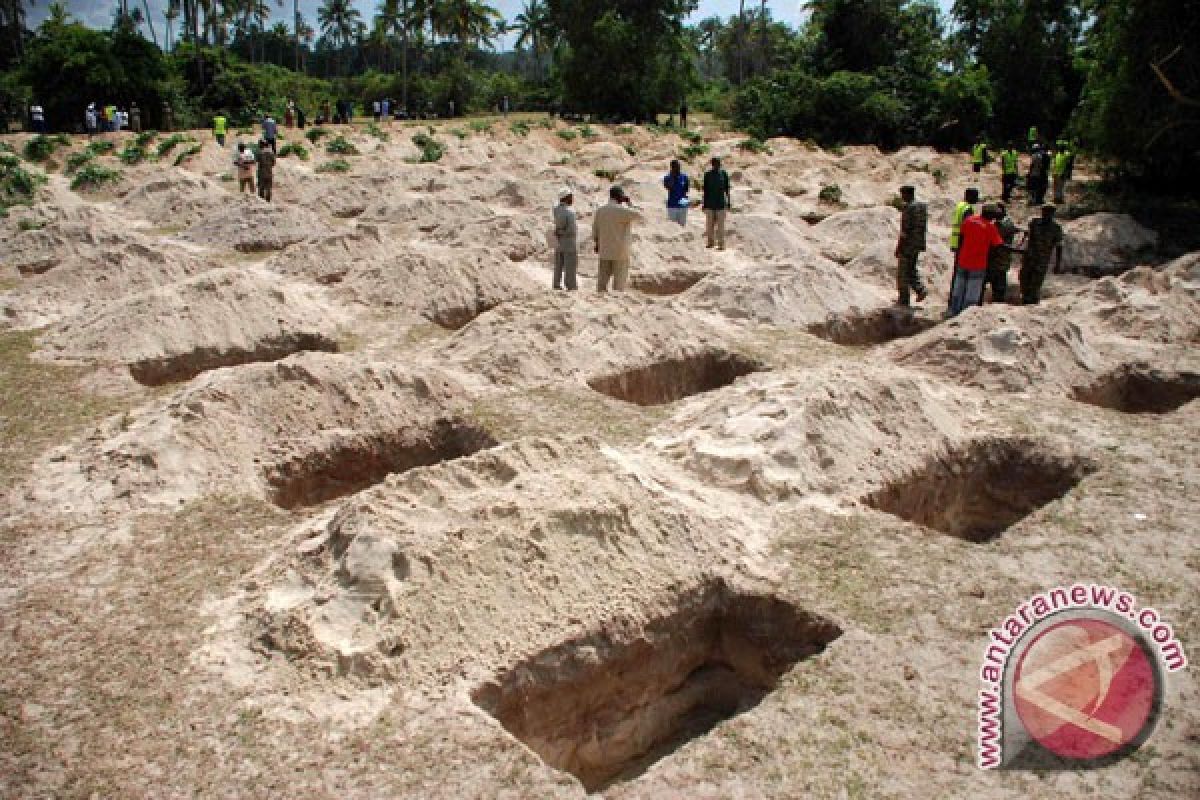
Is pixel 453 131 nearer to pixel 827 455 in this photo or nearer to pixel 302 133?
pixel 302 133

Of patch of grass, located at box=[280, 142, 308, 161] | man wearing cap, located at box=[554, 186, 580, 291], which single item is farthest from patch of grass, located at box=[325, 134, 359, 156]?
man wearing cap, located at box=[554, 186, 580, 291]

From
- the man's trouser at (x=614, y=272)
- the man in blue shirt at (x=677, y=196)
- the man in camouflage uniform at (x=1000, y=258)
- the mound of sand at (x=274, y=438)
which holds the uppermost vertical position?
the man in blue shirt at (x=677, y=196)

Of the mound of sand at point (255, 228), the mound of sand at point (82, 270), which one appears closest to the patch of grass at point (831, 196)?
the mound of sand at point (255, 228)

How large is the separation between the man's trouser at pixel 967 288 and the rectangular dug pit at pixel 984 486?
4.34 meters

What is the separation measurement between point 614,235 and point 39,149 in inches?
856

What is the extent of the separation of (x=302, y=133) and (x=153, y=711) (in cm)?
3026

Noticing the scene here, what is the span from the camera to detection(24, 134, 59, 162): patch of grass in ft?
81.9

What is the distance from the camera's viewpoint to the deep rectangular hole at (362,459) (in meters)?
7.49

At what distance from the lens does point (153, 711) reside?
14.3 ft

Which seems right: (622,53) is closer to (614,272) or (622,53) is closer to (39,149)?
(39,149)

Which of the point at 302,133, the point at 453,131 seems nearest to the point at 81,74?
the point at 302,133

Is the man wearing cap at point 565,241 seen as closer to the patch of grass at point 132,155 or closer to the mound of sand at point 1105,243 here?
the mound of sand at point 1105,243

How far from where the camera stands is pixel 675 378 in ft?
33.6

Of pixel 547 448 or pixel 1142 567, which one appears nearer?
pixel 1142 567
